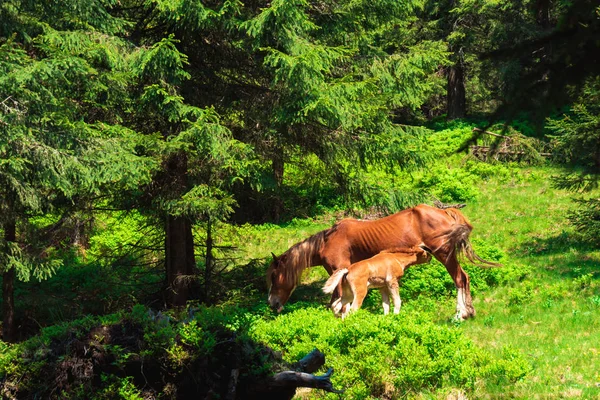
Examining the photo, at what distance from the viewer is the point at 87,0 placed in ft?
41.6

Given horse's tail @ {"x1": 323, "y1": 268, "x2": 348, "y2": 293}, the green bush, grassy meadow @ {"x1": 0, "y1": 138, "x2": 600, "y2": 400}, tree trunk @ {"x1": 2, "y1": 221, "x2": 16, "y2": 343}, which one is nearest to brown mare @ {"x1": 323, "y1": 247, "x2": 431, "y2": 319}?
horse's tail @ {"x1": 323, "y1": 268, "x2": 348, "y2": 293}

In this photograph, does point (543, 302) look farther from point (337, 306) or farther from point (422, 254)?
point (337, 306)

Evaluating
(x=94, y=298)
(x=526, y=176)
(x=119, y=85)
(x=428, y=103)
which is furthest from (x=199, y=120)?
(x=428, y=103)

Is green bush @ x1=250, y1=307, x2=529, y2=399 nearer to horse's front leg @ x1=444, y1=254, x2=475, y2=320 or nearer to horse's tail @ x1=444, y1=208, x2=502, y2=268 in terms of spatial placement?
horse's front leg @ x1=444, y1=254, x2=475, y2=320

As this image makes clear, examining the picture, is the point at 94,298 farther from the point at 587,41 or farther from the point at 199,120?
the point at 587,41

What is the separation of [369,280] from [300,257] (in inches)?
88.8

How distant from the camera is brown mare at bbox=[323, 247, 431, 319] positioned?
474 inches

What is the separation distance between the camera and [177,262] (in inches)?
595

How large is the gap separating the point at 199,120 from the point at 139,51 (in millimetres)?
2018

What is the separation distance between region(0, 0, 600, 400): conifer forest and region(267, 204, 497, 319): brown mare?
5 cm

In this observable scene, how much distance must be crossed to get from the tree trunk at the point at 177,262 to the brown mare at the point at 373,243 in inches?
91.5

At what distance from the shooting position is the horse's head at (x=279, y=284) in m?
13.9

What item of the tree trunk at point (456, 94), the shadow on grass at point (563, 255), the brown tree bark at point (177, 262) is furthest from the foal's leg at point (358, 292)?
the tree trunk at point (456, 94)

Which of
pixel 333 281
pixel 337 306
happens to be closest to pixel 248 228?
pixel 337 306
